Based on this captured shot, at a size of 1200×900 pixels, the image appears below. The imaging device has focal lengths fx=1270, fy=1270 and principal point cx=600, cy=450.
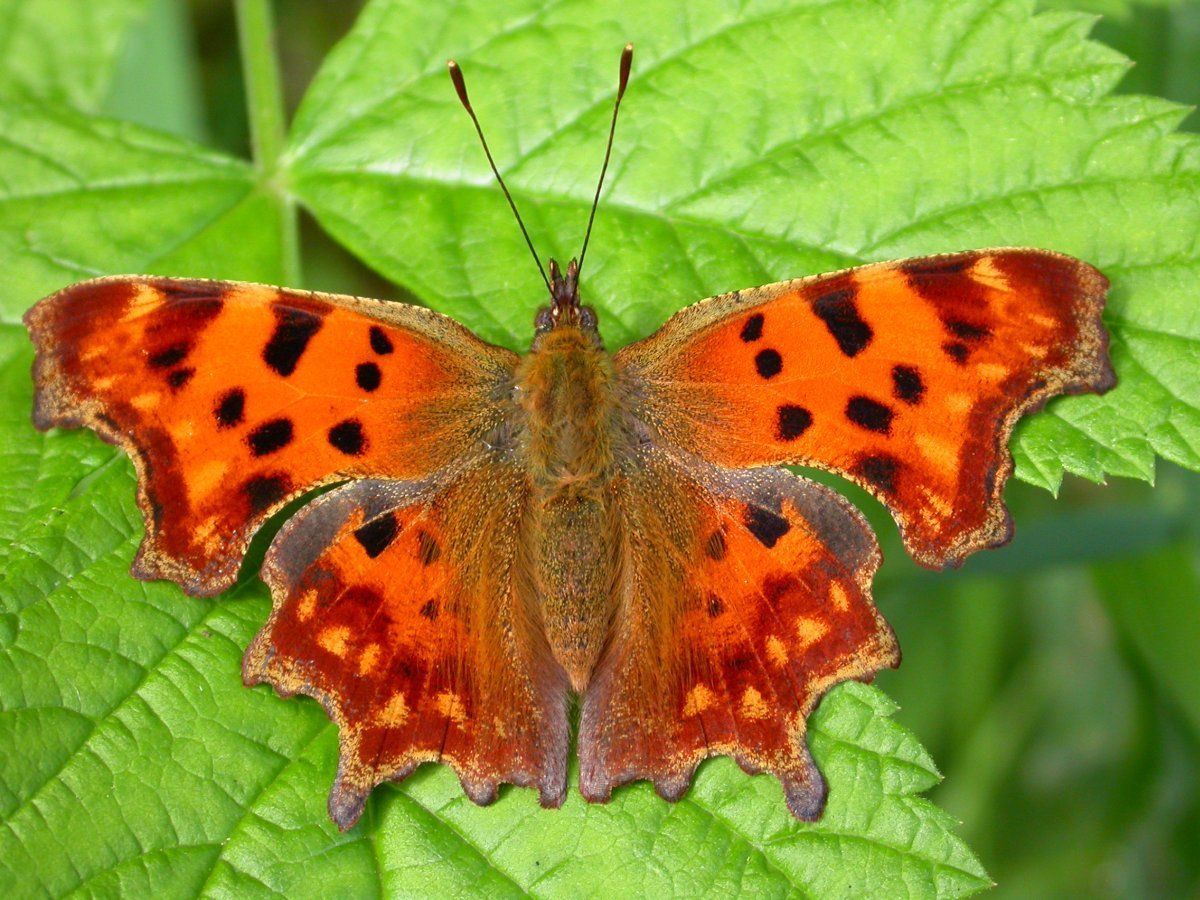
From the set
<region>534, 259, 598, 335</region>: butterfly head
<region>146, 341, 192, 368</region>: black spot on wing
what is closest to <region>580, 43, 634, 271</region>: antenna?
<region>534, 259, 598, 335</region>: butterfly head

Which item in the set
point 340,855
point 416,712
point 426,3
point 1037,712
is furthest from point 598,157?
point 1037,712

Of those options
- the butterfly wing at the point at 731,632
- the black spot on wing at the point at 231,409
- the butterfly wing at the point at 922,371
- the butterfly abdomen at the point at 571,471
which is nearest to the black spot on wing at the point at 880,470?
the butterfly wing at the point at 922,371

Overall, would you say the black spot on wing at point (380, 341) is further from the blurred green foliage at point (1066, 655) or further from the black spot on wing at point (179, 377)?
the blurred green foliage at point (1066, 655)

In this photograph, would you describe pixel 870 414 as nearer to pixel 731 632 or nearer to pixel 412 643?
pixel 731 632

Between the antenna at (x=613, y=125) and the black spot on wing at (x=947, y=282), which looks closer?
the black spot on wing at (x=947, y=282)

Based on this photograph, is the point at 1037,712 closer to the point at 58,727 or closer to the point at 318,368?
the point at 318,368

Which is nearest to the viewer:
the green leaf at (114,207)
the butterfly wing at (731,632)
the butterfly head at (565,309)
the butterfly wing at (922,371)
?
the butterfly wing at (731,632)

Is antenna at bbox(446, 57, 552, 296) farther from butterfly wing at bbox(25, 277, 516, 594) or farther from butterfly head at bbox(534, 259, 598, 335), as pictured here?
butterfly wing at bbox(25, 277, 516, 594)
